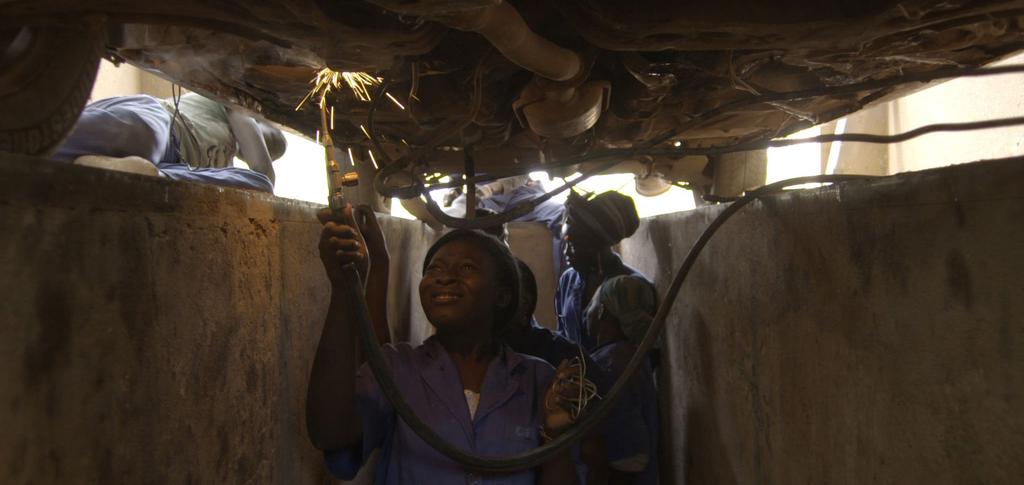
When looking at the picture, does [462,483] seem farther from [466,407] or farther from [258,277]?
[258,277]

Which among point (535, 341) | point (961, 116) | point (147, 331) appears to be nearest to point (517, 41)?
point (147, 331)

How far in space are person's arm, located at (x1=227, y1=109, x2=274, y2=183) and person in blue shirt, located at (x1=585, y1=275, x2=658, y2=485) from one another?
5.84 ft

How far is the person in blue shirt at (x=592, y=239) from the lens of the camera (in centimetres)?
323

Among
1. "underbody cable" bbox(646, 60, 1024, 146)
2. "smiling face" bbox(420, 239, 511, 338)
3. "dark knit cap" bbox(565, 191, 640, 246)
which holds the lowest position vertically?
"smiling face" bbox(420, 239, 511, 338)

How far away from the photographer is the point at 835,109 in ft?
7.64

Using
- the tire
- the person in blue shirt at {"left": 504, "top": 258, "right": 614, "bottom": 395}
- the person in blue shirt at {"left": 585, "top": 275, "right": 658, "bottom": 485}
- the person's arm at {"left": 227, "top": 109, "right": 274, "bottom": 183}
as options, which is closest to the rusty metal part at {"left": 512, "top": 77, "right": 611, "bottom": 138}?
the person in blue shirt at {"left": 504, "top": 258, "right": 614, "bottom": 395}

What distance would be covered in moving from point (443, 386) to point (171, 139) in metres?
1.45

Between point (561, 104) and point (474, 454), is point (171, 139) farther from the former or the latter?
point (474, 454)

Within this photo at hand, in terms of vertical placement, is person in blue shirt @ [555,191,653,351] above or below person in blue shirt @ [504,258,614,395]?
above

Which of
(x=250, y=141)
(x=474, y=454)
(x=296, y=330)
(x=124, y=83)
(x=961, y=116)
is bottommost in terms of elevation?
(x=474, y=454)

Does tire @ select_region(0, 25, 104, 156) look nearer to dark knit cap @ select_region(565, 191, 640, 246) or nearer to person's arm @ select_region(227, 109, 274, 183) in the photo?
person's arm @ select_region(227, 109, 274, 183)

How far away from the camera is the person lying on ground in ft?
5.81

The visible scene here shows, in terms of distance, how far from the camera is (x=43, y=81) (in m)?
1.06

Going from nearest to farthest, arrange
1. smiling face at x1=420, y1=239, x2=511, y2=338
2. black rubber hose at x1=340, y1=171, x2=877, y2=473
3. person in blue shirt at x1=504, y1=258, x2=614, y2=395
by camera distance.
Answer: black rubber hose at x1=340, y1=171, x2=877, y2=473, smiling face at x1=420, y1=239, x2=511, y2=338, person in blue shirt at x1=504, y1=258, x2=614, y2=395
